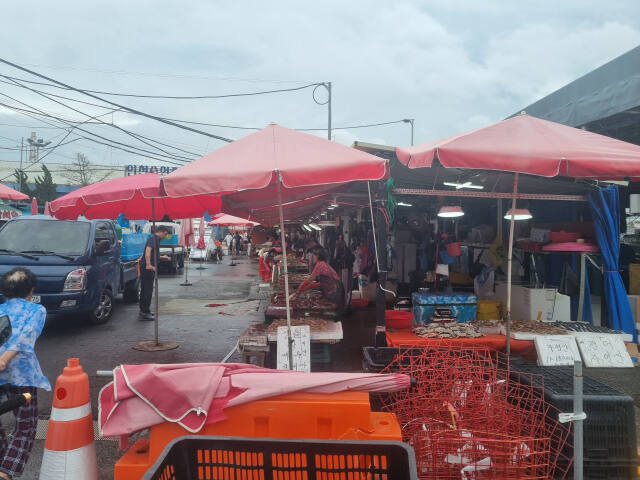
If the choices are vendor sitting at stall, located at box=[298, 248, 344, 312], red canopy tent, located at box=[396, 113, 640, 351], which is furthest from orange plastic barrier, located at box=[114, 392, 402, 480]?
vendor sitting at stall, located at box=[298, 248, 344, 312]

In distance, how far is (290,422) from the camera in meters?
2.97

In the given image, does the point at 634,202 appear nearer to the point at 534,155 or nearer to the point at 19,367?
the point at 534,155

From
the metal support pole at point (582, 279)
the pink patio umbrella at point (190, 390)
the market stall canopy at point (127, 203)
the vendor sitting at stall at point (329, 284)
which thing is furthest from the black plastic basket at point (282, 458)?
the metal support pole at point (582, 279)

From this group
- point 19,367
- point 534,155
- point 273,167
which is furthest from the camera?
point 534,155

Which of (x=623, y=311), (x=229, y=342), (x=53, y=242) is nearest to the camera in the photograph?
(x=623, y=311)

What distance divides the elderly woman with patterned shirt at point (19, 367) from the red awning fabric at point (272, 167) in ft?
4.69

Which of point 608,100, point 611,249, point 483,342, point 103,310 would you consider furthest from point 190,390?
point 608,100

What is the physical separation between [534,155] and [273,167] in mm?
2478

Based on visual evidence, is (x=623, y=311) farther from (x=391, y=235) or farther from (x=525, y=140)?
(x=391, y=235)

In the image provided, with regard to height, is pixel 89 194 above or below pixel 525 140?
below

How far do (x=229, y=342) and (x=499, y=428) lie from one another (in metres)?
6.36

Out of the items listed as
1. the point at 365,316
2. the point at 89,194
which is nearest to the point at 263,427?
the point at 89,194

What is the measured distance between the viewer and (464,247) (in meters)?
10.9

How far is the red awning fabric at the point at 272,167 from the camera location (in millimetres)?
4020
